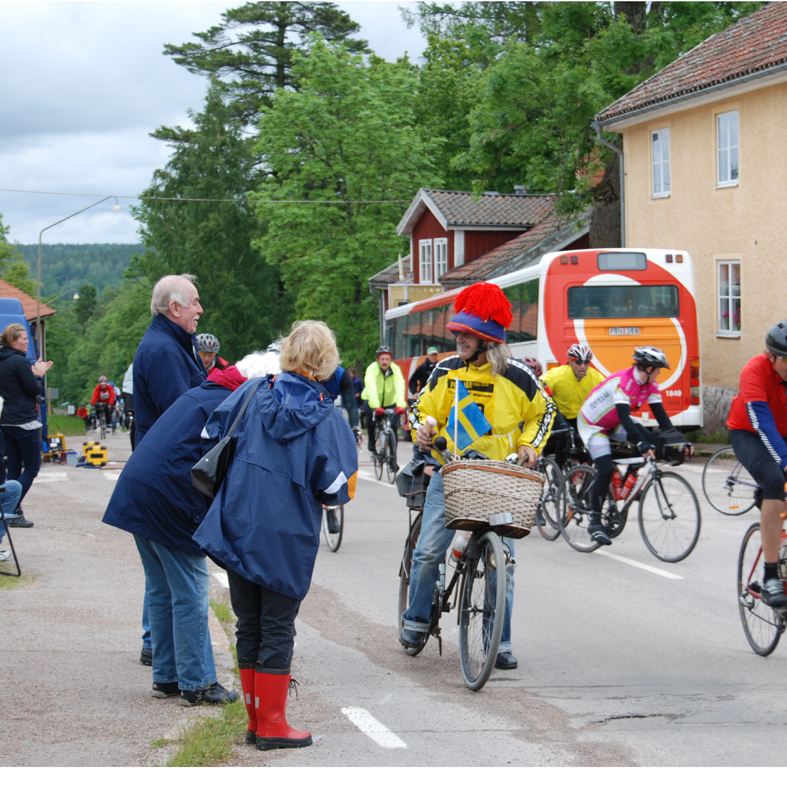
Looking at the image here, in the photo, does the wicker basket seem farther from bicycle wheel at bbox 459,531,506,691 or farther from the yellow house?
the yellow house

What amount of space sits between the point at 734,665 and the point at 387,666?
195 centimetres

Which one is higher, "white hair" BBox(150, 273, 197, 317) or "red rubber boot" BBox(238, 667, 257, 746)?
"white hair" BBox(150, 273, 197, 317)

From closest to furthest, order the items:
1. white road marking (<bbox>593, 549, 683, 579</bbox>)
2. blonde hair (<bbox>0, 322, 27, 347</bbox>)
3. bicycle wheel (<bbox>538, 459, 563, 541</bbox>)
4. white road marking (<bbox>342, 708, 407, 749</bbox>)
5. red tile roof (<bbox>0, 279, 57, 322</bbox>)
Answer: white road marking (<bbox>342, 708, 407, 749</bbox>), white road marking (<bbox>593, 549, 683, 579</bbox>), blonde hair (<bbox>0, 322, 27, 347</bbox>), bicycle wheel (<bbox>538, 459, 563, 541</bbox>), red tile roof (<bbox>0, 279, 57, 322</bbox>)

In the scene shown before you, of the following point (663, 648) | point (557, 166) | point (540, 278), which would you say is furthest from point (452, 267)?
point (663, 648)

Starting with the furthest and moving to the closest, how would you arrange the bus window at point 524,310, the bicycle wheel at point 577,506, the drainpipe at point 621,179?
the drainpipe at point 621,179
the bus window at point 524,310
the bicycle wheel at point 577,506

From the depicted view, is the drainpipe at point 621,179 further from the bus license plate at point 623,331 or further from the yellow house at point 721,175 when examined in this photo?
the bus license plate at point 623,331

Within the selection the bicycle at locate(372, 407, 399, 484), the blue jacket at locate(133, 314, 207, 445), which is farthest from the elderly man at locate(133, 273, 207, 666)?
the bicycle at locate(372, 407, 399, 484)

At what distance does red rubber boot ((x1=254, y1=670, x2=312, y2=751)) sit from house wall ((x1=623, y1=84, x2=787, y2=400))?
785 inches

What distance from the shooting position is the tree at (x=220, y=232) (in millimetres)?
59312

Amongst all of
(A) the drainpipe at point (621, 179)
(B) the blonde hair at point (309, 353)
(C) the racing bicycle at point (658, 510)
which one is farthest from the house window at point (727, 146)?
(B) the blonde hair at point (309, 353)

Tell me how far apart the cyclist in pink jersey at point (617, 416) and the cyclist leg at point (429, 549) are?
377 cm

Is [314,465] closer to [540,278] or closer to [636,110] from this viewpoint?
[540,278]

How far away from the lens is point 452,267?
4631cm

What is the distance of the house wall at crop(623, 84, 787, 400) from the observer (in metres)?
23.0
